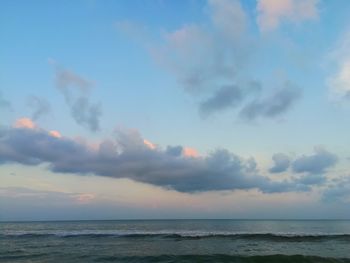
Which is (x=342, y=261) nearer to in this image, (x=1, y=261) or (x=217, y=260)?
(x=217, y=260)

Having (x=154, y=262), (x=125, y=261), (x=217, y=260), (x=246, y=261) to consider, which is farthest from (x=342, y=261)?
(x=125, y=261)

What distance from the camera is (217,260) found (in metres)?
25.9

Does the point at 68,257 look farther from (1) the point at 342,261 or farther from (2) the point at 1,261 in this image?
(1) the point at 342,261

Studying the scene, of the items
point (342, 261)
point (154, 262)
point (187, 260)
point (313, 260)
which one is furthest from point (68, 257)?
point (342, 261)

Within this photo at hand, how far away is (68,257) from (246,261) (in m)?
15.3

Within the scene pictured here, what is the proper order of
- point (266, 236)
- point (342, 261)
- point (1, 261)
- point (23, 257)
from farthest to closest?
point (266, 236)
point (23, 257)
point (1, 261)
point (342, 261)

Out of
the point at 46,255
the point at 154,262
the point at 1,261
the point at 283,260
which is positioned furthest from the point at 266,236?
the point at 1,261

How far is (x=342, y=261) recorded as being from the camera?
2425 centimetres

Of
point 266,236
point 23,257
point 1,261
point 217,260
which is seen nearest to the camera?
point 217,260

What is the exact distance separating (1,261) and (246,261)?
2004cm

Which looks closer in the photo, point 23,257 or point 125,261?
point 125,261

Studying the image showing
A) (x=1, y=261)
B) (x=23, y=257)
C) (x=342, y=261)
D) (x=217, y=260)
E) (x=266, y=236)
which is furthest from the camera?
(x=266, y=236)

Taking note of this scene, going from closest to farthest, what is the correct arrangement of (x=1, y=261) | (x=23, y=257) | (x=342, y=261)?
(x=342, y=261), (x=1, y=261), (x=23, y=257)

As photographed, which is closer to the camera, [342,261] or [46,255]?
[342,261]
